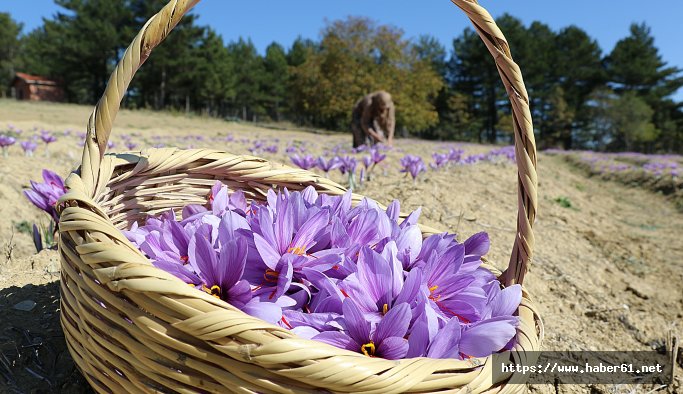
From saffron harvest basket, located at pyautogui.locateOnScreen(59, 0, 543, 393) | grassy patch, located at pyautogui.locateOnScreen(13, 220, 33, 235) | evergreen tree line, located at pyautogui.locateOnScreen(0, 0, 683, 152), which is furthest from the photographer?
evergreen tree line, located at pyautogui.locateOnScreen(0, 0, 683, 152)

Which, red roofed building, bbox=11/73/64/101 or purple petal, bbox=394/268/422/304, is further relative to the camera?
red roofed building, bbox=11/73/64/101

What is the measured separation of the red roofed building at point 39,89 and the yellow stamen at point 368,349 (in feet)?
168

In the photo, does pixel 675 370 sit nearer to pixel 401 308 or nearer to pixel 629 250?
pixel 401 308

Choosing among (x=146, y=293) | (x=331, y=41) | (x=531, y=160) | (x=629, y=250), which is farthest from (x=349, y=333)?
(x=331, y=41)

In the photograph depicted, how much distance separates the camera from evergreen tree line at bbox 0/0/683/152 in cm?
3319

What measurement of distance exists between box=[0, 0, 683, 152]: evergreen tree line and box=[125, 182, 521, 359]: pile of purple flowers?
3092 cm

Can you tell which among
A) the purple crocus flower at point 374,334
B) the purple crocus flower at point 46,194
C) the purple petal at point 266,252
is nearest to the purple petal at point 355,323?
the purple crocus flower at point 374,334

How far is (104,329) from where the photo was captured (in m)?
0.76

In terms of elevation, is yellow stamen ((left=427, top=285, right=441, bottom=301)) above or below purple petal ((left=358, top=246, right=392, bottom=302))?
below

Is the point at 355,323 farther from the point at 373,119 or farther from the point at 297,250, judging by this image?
the point at 373,119

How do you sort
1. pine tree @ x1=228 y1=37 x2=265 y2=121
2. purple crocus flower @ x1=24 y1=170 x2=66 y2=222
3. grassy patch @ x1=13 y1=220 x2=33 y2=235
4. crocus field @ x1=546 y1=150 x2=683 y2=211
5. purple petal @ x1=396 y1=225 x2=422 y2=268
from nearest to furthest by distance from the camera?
1. purple petal @ x1=396 y1=225 x2=422 y2=268
2. purple crocus flower @ x1=24 y1=170 x2=66 y2=222
3. grassy patch @ x1=13 y1=220 x2=33 y2=235
4. crocus field @ x1=546 y1=150 x2=683 y2=211
5. pine tree @ x1=228 y1=37 x2=265 y2=121

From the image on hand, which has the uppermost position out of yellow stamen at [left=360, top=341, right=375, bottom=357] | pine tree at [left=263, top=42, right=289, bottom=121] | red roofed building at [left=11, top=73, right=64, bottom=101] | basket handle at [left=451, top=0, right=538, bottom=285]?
pine tree at [left=263, top=42, right=289, bottom=121]

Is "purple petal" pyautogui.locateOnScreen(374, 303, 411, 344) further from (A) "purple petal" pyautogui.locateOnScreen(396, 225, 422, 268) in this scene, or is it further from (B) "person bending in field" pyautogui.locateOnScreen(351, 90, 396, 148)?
(B) "person bending in field" pyautogui.locateOnScreen(351, 90, 396, 148)

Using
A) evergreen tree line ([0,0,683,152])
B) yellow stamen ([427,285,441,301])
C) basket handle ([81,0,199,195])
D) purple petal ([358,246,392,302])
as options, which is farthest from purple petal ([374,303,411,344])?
evergreen tree line ([0,0,683,152])
